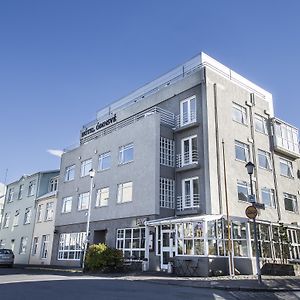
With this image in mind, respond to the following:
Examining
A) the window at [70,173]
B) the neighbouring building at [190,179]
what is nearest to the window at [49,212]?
the neighbouring building at [190,179]

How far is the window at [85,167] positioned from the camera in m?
31.9

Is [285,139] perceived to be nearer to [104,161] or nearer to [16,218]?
[104,161]

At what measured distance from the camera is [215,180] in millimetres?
23438

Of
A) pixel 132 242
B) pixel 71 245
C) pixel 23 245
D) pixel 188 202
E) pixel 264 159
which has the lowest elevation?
pixel 132 242

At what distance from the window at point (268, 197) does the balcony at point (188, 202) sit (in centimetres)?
606

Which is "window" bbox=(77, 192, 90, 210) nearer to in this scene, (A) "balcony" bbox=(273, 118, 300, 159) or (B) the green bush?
(B) the green bush

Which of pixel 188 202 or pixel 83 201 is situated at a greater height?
pixel 83 201

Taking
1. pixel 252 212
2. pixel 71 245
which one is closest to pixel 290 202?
pixel 252 212

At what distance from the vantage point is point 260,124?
29.4 metres

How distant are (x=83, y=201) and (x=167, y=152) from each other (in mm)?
9749

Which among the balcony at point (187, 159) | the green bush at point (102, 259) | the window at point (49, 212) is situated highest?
the balcony at point (187, 159)

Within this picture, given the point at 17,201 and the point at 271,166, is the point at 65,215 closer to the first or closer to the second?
the point at 17,201

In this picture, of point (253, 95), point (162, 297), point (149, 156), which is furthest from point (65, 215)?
point (162, 297)

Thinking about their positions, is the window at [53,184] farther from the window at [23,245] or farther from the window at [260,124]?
the window at [260,124]
